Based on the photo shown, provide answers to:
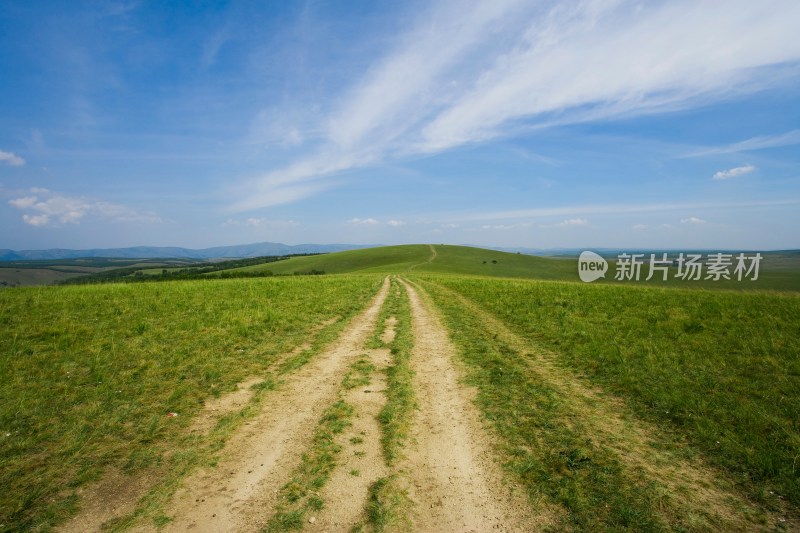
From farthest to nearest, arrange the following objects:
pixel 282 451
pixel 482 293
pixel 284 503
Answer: pixel 482 293, pixel 282 451, pixel 284 503

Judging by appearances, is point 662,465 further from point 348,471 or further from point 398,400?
point 348,471

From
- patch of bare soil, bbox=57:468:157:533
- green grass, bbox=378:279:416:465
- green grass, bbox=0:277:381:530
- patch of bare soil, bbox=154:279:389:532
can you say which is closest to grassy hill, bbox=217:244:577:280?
green grass, bbox=0:277:381:530

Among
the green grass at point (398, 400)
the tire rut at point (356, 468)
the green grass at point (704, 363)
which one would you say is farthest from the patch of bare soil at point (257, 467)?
the green grass at point (704, 363)

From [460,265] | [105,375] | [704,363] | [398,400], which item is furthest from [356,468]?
[460,265]

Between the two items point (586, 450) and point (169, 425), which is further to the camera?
point (169, 425)

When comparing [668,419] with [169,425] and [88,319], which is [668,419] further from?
[88,319]

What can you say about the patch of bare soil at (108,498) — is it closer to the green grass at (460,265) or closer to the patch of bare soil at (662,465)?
the patch of bare soil at (662,465)

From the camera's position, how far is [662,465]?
19.4 feet

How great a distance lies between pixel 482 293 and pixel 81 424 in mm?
25051

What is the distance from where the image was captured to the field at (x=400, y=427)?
4.83 meters

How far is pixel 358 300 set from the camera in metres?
25.5

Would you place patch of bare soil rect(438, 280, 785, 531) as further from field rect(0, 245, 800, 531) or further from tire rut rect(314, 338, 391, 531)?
tire rut rect(314, 338, 391, 531)

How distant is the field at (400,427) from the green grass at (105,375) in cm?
5

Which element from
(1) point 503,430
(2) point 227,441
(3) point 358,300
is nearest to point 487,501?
(1) point 503,430
